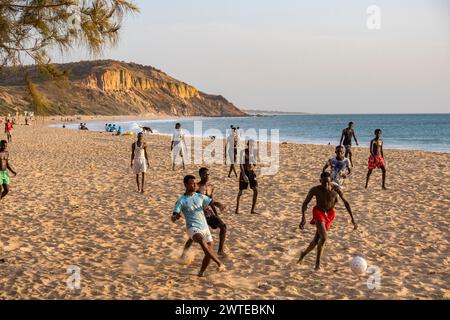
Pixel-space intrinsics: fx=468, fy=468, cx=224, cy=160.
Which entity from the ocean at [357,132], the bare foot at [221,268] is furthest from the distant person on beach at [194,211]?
the ocean at [357,132]

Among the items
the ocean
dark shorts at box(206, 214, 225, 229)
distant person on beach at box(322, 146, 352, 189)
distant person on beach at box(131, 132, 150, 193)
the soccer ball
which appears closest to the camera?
the soccer ball

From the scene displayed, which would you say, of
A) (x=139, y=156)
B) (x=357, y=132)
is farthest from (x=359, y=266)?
(x=357, y=132)

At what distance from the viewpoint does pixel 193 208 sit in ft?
19.2

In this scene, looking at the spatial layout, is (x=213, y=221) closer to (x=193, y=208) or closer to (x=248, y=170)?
(x=193, y=208)

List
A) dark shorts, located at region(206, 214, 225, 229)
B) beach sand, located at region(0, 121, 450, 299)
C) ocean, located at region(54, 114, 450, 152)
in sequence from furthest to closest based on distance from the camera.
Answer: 1. ocean, located at region(54, 114, 450, 152)
2. dark shorts, located at region(206, 214, 225, 229)
3. beach sand, located at region(0, 121, 450, 299)

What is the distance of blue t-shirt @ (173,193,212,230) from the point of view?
5.84m

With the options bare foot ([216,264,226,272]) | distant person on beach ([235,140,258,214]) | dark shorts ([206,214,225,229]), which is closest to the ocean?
distant person on beach ([235,140,258,214])

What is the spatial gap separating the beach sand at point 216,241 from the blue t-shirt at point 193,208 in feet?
2.51

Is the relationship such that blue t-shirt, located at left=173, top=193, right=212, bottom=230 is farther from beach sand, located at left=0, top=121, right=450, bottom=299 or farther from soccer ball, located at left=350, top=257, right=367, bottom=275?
soccer ball, located at left=350, top=257, right=367, bottom=275

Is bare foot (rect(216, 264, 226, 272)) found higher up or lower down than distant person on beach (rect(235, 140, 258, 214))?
lower down

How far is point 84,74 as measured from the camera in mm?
181625

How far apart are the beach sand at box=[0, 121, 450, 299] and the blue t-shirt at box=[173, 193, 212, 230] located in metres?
0.77

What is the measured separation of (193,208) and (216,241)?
2.15m
